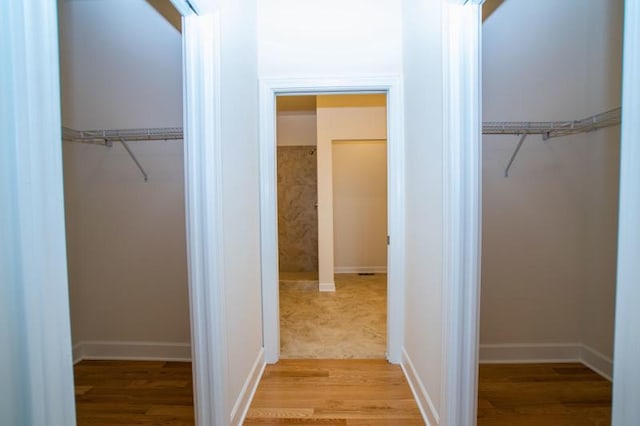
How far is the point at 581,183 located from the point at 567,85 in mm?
717

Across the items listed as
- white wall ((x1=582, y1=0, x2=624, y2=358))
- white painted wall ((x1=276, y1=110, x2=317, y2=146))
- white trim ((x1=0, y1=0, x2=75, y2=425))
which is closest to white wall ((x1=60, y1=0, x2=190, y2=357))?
white trim ((x1=0, y1=0, x2=75, y2=425))

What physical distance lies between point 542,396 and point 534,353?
17.7 inches

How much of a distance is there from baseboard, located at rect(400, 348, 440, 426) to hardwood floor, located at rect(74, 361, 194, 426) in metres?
1.33

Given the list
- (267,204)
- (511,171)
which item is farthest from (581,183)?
(267,204)

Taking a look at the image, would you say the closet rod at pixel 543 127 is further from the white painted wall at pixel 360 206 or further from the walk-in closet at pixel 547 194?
the white painted wall at pixel 360 206

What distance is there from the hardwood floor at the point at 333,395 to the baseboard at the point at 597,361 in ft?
4.52

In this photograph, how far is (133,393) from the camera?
6.57 feet

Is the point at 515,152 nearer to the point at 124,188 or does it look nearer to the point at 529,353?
the point at 529,353

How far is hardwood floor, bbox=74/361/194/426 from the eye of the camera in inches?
Answer: 69.9

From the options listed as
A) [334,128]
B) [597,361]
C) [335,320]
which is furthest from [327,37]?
[597,361]

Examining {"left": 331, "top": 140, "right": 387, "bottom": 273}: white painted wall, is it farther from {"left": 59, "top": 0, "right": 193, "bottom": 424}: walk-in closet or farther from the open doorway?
{"left": 59, "top": 0, "right": 193, "bottom": 424}: walk-in closet

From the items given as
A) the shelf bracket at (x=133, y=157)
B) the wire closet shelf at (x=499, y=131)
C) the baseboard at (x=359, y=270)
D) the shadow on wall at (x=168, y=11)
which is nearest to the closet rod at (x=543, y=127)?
the wire closet shelf at (x=499, y=131)

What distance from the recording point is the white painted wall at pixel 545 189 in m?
2.15

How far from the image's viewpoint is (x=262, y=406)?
1.83m
